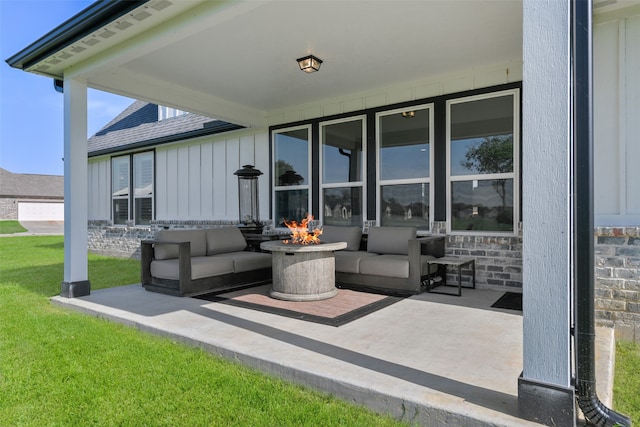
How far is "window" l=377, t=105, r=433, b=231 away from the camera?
5938mm

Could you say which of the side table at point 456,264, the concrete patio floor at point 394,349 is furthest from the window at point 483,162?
the concrete patio floor at point 394,349

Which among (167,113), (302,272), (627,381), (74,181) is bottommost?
(627,381)

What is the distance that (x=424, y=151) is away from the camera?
595 cm

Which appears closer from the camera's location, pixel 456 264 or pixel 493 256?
pixel 456 264

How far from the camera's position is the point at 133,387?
249 centimetres

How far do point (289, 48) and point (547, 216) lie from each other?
394 centimetres

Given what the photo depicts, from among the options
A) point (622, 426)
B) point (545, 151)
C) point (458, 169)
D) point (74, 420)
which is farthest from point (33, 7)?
point (622, 426)

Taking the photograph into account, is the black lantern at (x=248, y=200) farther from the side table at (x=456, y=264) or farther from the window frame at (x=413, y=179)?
the side table at (x=456, y=264)

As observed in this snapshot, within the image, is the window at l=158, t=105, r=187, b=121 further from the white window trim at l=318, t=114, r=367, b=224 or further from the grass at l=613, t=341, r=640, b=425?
the grass at l=613, t=341, r=640, b=425

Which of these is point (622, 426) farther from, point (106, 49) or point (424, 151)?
point (106, 49)

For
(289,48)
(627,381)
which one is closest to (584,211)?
(627,381)

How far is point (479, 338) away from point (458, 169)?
10.2 feet

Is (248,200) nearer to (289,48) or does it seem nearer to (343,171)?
(343,171)

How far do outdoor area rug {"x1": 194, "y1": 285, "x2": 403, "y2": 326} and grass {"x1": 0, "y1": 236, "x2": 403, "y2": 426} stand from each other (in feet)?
3.64
